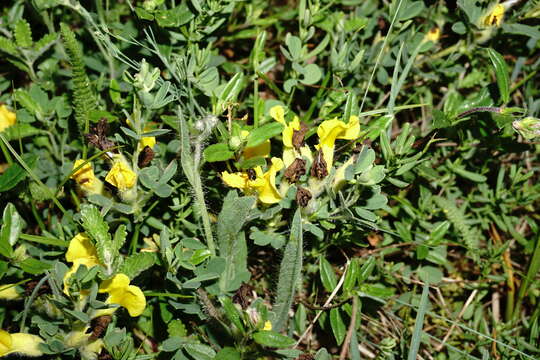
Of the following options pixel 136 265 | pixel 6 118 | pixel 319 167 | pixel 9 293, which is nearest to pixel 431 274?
pixel 319 167

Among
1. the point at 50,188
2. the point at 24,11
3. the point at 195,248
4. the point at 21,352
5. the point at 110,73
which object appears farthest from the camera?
the point at 24,11

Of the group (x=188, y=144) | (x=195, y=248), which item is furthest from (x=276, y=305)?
(x=188, y=144)

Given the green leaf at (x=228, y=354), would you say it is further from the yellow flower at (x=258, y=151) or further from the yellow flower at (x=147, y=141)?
the yellow flower at (x=147, y=141)

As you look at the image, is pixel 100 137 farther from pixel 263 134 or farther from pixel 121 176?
pixel 263 134

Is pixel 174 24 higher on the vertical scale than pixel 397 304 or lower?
higher

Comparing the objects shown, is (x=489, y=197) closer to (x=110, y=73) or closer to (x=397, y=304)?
(x=397, y=304)

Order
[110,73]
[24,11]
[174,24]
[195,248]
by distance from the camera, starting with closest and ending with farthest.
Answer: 1. [195,248]
2. [174,24]
3. [110,73]
4. [24,11]

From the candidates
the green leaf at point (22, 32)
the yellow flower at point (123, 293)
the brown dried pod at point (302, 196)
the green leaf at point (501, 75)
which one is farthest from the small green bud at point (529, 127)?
the green leaf at point (22, 32)
